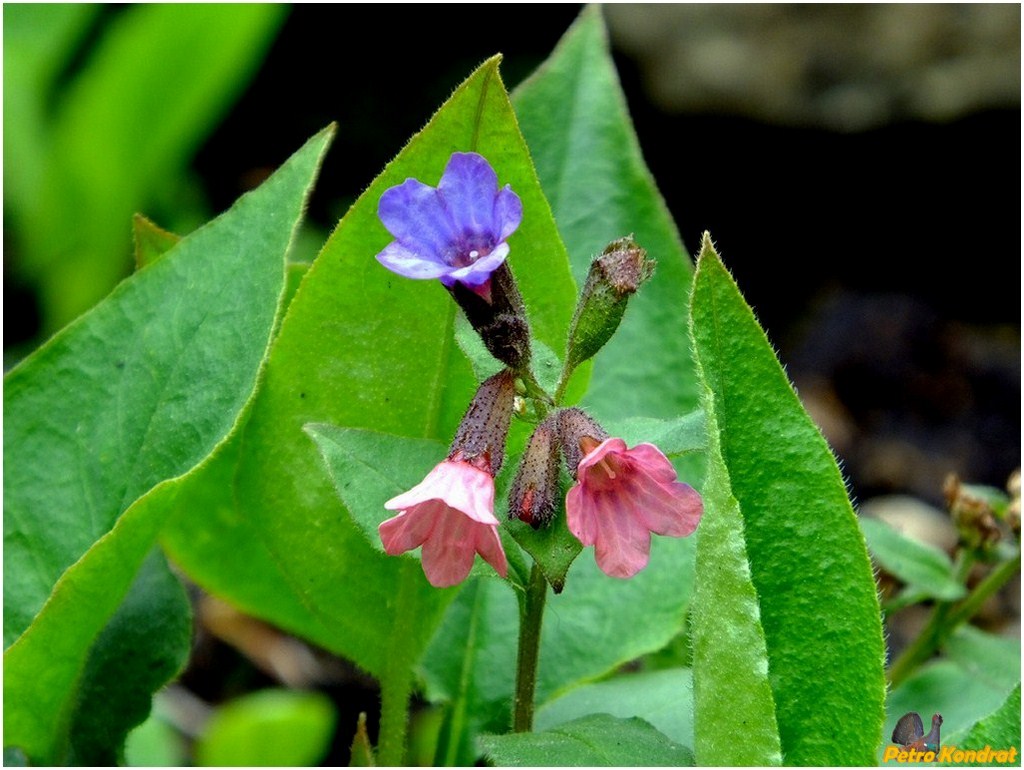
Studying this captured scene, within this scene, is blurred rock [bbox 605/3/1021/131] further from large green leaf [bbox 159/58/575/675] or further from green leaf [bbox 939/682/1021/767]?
green leaf [bbox 939/682/1021/767]

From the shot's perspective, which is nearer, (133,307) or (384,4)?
(133,307)

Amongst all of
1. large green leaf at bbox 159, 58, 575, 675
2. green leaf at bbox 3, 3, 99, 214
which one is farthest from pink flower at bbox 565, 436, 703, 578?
green leaf at bbox 3, 3, 99, 214

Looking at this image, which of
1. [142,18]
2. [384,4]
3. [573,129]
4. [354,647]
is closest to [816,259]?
[384,4]

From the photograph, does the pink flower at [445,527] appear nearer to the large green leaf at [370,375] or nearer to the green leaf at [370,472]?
the green leaf at [370,472]

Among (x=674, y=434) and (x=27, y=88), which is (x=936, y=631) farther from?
(x=27, y=88)

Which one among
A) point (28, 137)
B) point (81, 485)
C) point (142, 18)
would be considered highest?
point (142, 18)

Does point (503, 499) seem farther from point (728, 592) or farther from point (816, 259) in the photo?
point (816, 259)
